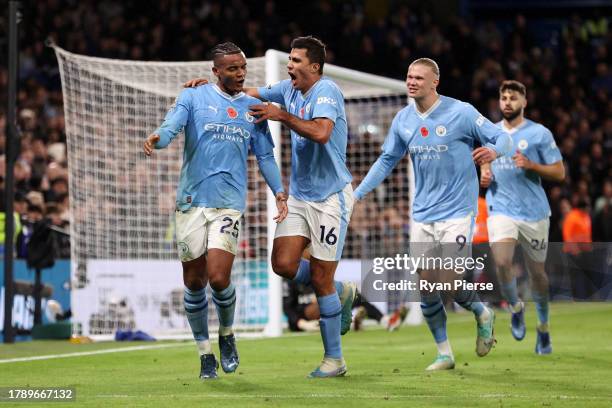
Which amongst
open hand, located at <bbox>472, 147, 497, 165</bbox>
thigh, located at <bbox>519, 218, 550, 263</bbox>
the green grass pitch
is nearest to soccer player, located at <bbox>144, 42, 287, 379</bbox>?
the green grass pitch

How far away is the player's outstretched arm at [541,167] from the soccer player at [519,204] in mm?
58

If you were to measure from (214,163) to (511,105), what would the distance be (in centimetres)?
394

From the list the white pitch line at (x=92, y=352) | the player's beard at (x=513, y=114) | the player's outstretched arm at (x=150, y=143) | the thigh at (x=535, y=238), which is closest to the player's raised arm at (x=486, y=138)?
the player's beard at (x=513, y=114)

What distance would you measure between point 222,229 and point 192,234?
21 cm

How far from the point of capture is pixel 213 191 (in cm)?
852

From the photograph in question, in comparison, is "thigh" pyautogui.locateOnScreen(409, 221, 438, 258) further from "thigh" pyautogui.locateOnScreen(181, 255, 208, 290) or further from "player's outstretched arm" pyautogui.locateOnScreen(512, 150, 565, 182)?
"thigh" pyautogui.locateOnScreen(181, 255, 208, 290)

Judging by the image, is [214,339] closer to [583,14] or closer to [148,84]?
[148,84]

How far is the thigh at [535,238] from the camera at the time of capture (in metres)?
11.5

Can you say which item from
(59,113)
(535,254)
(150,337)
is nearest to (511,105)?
(535,254)

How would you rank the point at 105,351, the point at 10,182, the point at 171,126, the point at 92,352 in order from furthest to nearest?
the point at 10,182, the point at 105,351, the point at 92,352, the point at 171,126

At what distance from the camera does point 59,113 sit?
63.2 ft

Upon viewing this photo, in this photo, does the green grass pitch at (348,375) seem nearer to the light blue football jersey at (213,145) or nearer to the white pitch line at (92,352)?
the white pitch line at (92,352)

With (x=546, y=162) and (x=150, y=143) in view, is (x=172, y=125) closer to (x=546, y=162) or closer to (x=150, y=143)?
(x=150, y=143)

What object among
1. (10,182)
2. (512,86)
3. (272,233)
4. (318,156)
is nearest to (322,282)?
(318,156)
